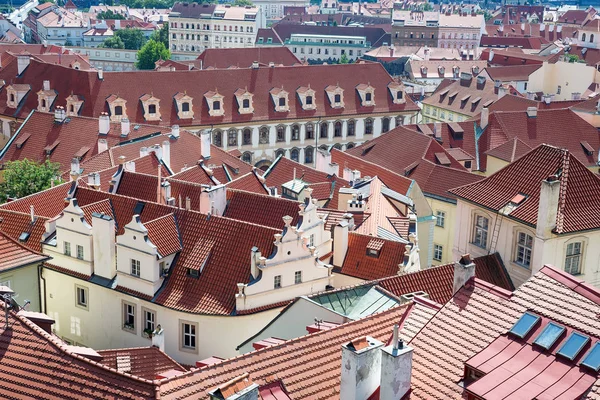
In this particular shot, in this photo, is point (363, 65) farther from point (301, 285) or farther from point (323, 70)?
point (301, 285)

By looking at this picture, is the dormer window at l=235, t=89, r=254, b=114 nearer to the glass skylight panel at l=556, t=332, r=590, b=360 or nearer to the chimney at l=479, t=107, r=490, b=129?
the chimney at l=479, t=107, r=490, b=129

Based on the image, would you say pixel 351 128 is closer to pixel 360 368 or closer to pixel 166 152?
pixel 166 152

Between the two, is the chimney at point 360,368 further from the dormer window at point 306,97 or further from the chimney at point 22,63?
the chimney at point 22,63

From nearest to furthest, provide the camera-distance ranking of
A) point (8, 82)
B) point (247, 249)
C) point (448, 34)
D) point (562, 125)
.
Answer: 1. point (247, 249)
2. point (562, 125)
3. point (8, 82)
4. point (448, 34)

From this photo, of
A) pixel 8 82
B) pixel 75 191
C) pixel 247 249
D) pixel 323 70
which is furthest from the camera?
pixel 323 70

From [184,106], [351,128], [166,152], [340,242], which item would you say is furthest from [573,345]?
[351,128]

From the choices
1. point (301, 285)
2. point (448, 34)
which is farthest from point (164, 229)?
point (448, 34)
